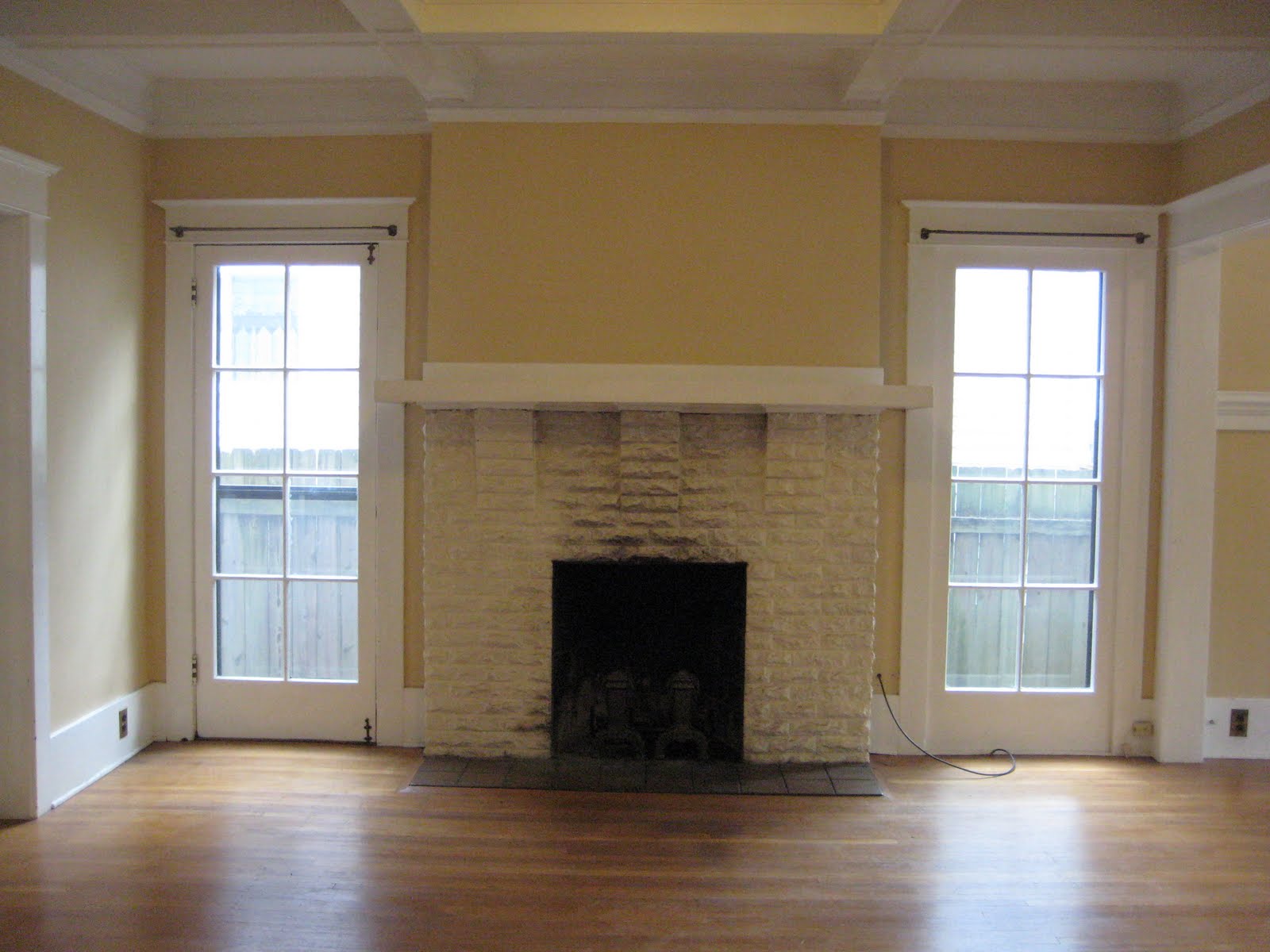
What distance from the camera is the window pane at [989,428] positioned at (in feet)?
12.5

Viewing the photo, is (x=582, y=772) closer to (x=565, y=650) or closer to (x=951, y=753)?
(x=565, y=650)

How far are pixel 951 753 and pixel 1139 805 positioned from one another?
729 mm

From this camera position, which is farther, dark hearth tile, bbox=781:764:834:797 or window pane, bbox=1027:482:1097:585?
window pane, bbox=1027:482:1097:585

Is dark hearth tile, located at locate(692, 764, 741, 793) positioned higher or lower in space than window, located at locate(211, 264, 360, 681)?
lower

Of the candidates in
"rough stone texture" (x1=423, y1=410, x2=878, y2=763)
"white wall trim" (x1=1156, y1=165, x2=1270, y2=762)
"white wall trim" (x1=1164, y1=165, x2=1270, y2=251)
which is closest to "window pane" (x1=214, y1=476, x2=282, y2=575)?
"rough stone texture" (x1=423, y1=410, x2=878, y2=763)

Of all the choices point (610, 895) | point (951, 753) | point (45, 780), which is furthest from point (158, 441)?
point (951, 753)

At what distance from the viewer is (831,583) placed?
3.61 meters

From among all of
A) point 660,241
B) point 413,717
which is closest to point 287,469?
point 413,717

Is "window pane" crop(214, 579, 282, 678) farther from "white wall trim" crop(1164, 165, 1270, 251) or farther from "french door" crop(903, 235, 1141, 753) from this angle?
"white wall trim" crop(1164, 165, 1270, 251)

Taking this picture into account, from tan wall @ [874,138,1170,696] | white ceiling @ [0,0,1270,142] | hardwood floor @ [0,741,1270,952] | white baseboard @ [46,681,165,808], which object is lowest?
hardwood floor @ [0,741,1270,952]

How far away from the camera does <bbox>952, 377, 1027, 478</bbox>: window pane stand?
3.82 metres

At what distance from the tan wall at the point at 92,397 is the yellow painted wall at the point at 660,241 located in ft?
4.45

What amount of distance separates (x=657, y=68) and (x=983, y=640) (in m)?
2.81

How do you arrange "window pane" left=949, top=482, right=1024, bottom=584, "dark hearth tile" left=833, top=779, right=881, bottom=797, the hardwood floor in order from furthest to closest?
1. "window pane" left=949, top=482, right=1024, bottom=584
2. "dark hearth tile" left=833, top=779, right=881, bottom=797
3. the hardwood floor
